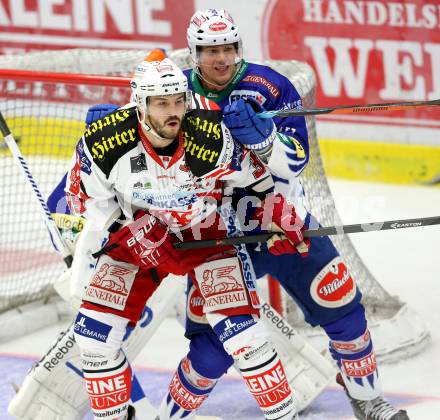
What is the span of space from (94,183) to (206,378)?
0.82 meters

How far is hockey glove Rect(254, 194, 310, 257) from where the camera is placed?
166 inches

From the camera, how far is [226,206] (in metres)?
4.30

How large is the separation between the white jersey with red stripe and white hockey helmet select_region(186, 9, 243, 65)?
0.35 meters

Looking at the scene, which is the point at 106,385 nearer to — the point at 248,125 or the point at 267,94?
the point at 248,125

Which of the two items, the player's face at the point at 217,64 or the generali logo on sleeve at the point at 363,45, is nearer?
the player's face at the point at 217,64

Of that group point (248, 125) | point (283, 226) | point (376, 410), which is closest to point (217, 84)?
point (248, 125)

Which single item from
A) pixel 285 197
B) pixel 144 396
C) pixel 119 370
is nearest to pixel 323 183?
pixel 285 197

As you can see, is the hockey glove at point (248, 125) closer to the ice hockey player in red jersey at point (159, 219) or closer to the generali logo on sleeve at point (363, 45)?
the ice hockey player in red jersey at point (159, 219)

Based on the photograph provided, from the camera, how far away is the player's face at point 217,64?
439 cm

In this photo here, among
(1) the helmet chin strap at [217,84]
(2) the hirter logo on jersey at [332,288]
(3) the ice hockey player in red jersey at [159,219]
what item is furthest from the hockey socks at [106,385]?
(1) the helmet chin strap at [217,84]

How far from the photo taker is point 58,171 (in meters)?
6.65

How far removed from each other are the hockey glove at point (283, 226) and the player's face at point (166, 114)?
0.51 meters

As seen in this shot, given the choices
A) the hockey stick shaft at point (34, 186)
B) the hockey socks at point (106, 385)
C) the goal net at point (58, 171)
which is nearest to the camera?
the hockey socks at point (106, 385)

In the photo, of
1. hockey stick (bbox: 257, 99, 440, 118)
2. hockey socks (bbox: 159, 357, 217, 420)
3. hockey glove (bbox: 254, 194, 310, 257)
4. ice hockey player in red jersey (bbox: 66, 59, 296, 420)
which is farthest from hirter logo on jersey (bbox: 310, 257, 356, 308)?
hockey stick (bbox: 257, 99, 440, 118)
